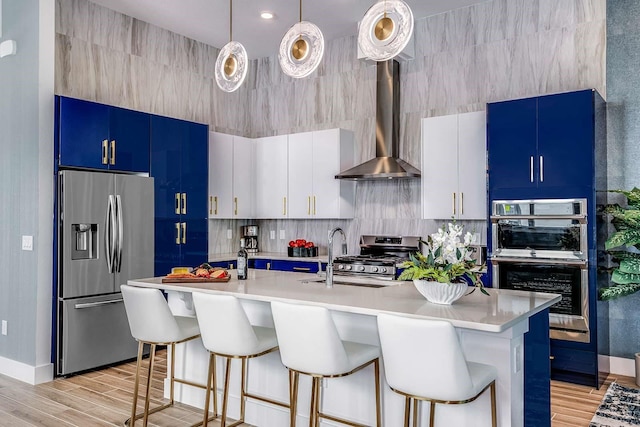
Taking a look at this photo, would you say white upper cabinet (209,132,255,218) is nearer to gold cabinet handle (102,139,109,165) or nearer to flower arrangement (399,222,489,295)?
gold cabinet handle (102,139,109,165)

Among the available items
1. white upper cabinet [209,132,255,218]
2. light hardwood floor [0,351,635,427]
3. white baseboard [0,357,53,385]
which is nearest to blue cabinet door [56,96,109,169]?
white upper cabinet [209,132,255,218]

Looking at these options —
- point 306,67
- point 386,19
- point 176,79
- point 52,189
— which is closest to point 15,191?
point 52,189

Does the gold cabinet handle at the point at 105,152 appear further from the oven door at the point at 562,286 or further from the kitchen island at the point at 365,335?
the oven door at the point at 562,286

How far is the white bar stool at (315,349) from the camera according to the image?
2.36 m

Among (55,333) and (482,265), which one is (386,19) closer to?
(482,265)

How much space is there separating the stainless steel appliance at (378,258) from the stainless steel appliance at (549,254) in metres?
0.94

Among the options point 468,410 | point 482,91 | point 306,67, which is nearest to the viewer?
point 468,410

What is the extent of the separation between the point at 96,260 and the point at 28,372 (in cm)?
103

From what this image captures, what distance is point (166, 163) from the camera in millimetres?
5070

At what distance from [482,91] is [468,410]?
11.2 feet

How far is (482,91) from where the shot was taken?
495 centimetres

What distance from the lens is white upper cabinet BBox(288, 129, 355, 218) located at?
18.3 feet

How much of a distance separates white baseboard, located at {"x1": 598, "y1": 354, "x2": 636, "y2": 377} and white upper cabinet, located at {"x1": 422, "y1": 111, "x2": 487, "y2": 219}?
1562 millimetres

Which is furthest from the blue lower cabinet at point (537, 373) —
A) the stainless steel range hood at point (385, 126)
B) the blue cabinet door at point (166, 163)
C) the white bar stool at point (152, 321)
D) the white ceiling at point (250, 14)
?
the blue cabinet door at point (166, 163)
